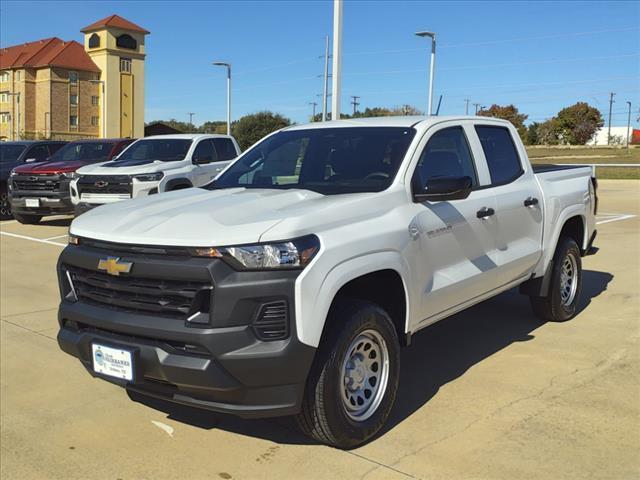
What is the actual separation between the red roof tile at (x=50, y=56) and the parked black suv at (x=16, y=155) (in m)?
77.0

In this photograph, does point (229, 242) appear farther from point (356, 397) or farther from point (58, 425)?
point (58, 425)

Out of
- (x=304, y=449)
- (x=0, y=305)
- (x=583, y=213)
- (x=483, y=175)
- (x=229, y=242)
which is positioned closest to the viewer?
(x=229, y=242)

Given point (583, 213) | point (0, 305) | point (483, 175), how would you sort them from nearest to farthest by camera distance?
point (483, 175), point (583, 213), point (0, 305)

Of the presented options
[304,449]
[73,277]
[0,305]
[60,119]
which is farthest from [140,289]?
[60,119]

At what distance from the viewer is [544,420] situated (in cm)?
406

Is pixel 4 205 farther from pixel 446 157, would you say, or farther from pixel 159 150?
pixel 446 157

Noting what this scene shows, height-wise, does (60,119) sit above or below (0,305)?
above

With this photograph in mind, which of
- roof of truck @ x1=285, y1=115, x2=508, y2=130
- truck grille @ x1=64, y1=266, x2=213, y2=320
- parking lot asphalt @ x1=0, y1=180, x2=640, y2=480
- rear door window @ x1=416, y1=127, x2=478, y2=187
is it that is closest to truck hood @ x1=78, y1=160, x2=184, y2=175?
parking lot asphalt @ x1=0, y1=180, x2=640, y2=480

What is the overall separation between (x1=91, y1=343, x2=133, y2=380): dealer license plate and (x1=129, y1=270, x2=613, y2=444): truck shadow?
2.78 ft

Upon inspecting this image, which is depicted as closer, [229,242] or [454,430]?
[229,242]

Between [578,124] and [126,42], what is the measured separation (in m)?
64.7

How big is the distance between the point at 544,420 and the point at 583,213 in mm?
2997

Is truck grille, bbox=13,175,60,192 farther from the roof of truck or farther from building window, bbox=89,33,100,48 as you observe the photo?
building window, bbox=89,33,100,48

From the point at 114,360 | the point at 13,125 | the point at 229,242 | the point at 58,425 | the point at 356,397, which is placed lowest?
the point at 58,425
